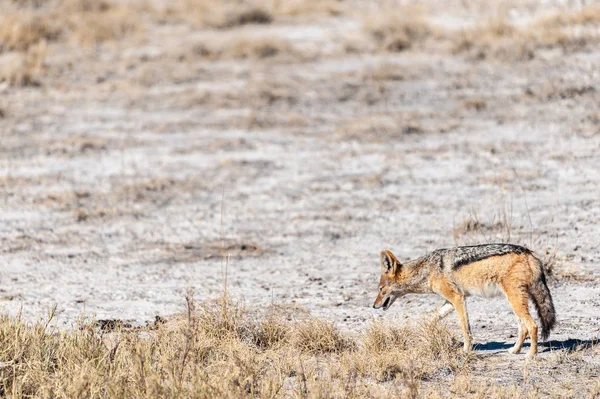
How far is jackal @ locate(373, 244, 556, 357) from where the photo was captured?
657 centimetres

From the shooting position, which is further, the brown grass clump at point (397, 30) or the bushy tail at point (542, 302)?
the brown grass clump at point (397, 30)

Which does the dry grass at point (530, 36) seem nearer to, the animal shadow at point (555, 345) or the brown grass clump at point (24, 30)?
the brown grass clump at point (24, 30)

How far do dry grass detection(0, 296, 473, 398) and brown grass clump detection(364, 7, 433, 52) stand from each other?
12292 mm

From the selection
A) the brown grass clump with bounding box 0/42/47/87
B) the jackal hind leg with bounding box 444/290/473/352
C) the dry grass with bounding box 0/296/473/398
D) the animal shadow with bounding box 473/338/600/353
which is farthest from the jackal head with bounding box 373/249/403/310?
the brown grass clump with bounding box 0/42/47/87

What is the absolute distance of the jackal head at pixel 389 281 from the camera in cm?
745

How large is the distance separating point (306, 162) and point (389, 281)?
229 inches

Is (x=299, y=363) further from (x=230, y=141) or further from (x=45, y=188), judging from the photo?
(x=230, y=141)

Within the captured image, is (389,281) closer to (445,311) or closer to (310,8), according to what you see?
(445,311)

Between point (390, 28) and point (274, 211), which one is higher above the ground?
point (390, 28)

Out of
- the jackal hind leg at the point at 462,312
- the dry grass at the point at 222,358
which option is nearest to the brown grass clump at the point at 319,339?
the dry grass at the point at 222,358

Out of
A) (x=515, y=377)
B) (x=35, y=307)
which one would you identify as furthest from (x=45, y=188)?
(x=515, y=377)

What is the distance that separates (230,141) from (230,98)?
2386 mm

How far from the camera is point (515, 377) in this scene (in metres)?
6.39

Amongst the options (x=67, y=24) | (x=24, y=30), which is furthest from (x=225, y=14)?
(x=24, y=30)
